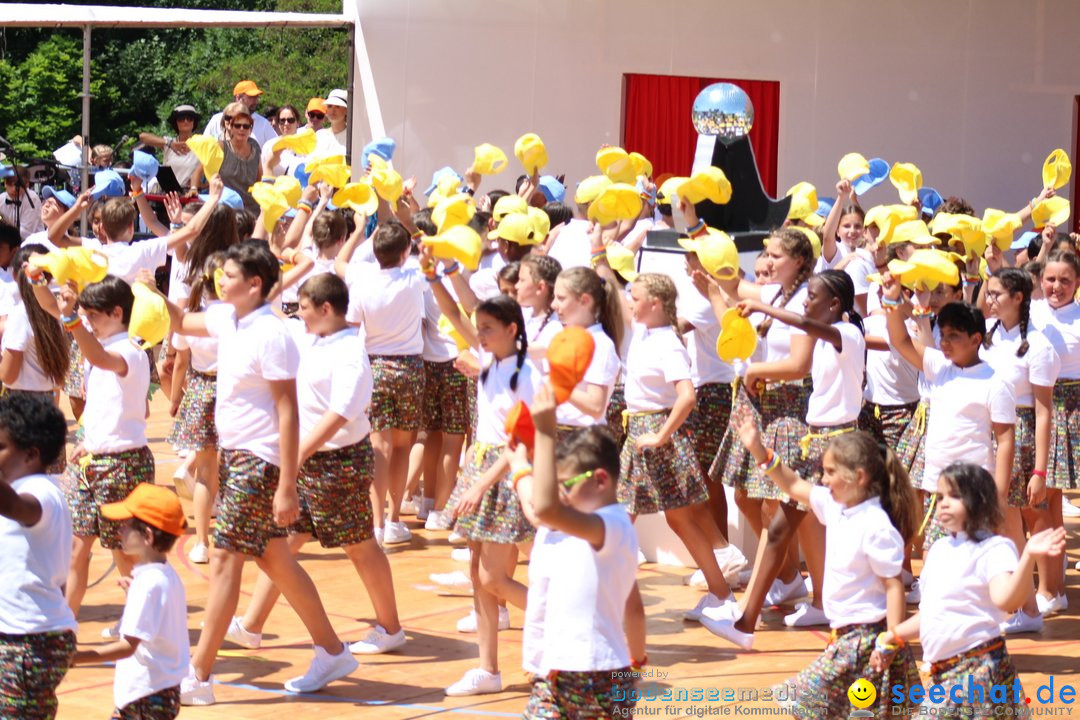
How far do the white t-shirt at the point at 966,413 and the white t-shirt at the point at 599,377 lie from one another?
1401 mm

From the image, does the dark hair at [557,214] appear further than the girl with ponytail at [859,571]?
Yes

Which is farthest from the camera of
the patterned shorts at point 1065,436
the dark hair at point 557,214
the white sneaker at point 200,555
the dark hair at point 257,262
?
the dark hair at point 557,214

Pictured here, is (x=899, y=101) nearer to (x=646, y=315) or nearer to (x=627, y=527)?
(x=646, y=315)

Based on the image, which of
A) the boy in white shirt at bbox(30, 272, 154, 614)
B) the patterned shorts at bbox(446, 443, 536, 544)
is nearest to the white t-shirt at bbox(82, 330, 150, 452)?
the boy in white shirt at bbox(30, 272, 154, 614)

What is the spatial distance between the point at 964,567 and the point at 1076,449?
2900 millimetres

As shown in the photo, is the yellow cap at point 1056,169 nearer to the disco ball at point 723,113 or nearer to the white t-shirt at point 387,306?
the disco ball at point 723,113

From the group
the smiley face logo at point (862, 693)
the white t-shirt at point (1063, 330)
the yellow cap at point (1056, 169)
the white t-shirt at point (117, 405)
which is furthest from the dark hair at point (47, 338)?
the yellow cap at point (1056, 169)

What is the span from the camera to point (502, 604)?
22.3 feet

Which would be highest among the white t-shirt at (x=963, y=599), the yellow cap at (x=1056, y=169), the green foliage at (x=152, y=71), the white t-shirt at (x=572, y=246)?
the green foliage at (x=152, y=71)

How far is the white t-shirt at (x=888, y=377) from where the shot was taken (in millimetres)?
7664

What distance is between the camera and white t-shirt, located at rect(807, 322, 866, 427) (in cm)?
668

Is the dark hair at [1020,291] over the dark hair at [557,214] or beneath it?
beneath

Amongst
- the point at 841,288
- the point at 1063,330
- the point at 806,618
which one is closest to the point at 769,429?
the point at 841,288

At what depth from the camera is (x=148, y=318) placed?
6.21 metres
